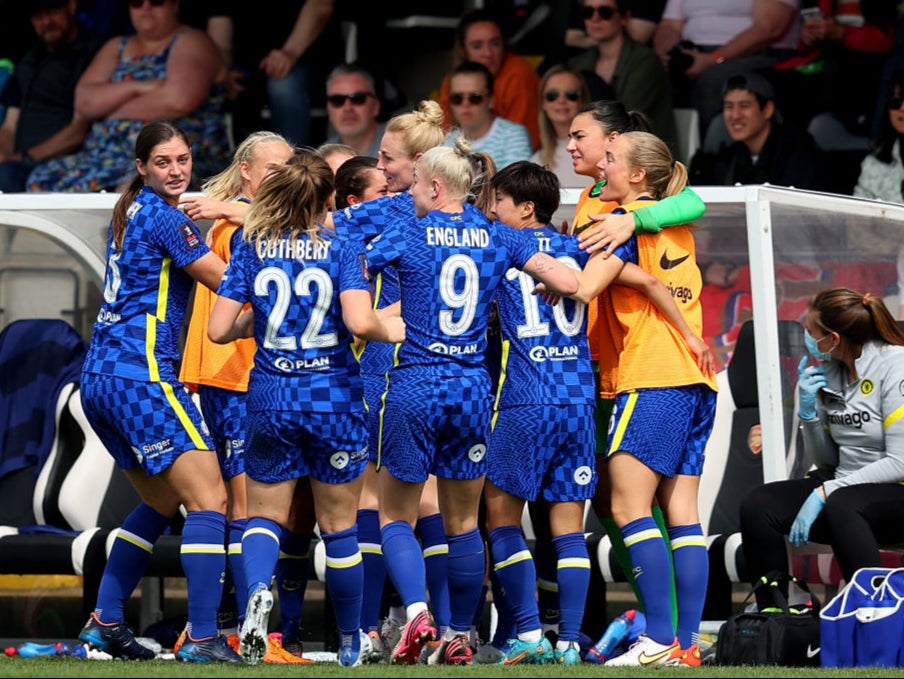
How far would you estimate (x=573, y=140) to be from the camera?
6785 mm

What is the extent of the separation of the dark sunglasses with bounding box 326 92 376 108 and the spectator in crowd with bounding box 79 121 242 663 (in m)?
3.97

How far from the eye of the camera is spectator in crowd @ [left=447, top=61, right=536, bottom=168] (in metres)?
10.2

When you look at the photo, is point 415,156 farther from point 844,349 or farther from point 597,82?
point 597,82

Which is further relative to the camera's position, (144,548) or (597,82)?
(597,82)

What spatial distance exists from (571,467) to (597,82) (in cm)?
433

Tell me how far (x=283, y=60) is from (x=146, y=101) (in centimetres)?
85

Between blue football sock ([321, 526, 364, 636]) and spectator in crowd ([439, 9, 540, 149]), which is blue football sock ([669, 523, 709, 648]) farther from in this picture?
spectator in crowd ([439, 9, 540, 149])

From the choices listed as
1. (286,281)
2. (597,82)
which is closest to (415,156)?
(286,281)

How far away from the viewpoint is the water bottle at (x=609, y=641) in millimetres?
6523

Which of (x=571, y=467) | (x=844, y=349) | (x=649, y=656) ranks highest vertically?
(x=844, y=349)

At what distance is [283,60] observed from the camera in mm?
10930

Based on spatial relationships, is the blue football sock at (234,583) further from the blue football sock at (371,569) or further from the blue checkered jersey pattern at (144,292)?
the blue checkered jersey pattern at (144,292)

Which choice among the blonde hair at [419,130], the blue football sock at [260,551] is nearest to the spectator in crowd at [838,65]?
the blonde hair at [419,130]

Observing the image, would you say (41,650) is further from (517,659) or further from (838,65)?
(838,65)
